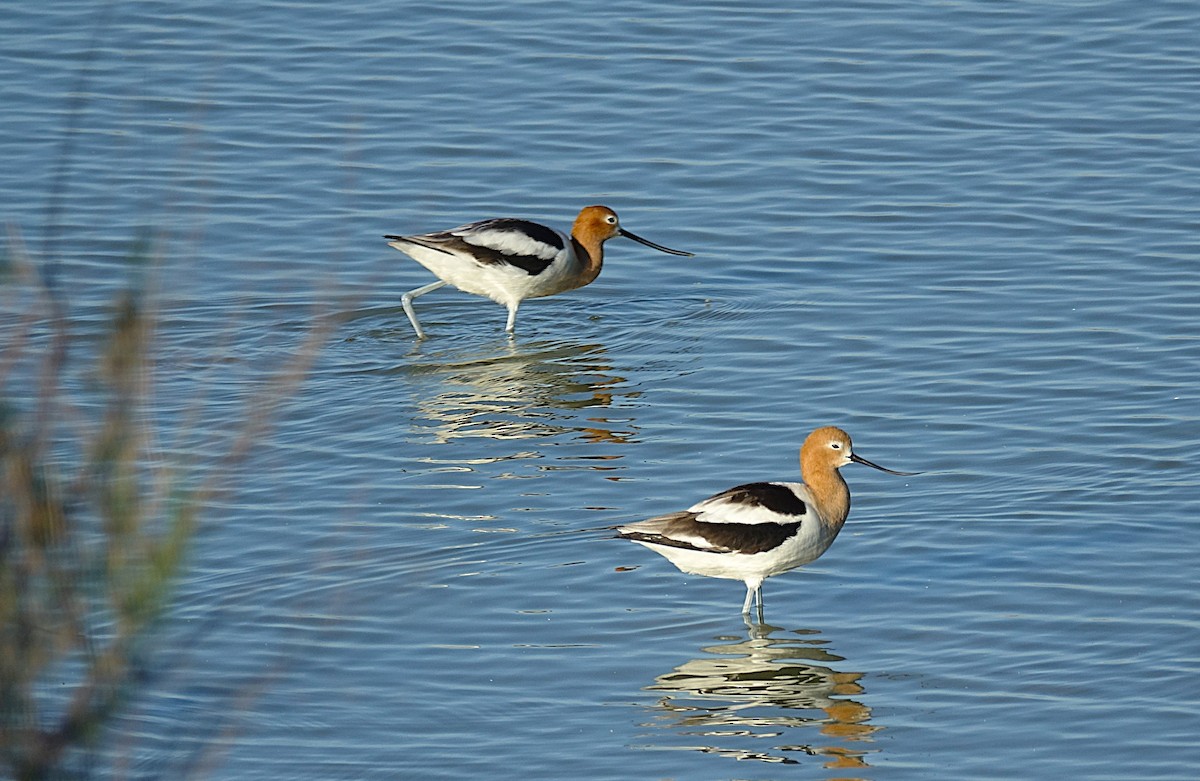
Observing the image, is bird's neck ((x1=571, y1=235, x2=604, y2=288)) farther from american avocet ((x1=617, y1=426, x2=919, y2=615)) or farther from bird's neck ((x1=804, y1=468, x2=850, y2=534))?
american avocet ((x1=617, y1=426, x2=919, y2=615))

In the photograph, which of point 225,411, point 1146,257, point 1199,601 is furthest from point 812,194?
point 1199,601

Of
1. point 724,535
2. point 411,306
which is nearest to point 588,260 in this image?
point 411,306

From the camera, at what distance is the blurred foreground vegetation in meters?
3.56

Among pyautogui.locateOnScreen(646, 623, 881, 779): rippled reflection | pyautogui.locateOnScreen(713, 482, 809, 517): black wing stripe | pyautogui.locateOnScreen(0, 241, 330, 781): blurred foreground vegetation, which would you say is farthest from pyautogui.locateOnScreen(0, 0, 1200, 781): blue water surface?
pyautogui.locateOnScreen(713, 482, 809, 517): black wing stripe

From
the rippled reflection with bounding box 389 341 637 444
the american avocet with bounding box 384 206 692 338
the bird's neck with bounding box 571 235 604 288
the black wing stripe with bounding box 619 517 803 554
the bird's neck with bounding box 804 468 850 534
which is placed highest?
the bird's neck with bounding box 571 235 604 288

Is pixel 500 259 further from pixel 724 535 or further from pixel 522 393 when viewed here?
pixel 724 535

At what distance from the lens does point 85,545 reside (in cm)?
383

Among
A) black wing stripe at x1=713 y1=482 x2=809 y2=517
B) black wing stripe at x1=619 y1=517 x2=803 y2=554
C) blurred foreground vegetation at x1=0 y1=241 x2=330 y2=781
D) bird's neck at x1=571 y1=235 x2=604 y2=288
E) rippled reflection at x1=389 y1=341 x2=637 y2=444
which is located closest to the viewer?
blurred foreground vegetation at x1=0 y1=241 x2=330 y2=781

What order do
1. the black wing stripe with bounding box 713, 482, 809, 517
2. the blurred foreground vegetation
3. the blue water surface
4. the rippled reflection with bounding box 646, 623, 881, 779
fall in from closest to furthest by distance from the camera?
the blurred foreground vegetation < the rippled reflection with bounding box 646, 623, 881, 779 < the blue water surface < the black wing stripe with bounding box 713, 482, 809, 517

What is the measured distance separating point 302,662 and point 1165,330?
673cm

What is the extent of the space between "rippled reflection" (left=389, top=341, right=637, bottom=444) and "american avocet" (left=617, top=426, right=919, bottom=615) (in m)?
2.50

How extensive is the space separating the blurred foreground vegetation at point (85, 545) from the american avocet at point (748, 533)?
5.14 meters

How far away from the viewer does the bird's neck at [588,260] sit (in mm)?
14359

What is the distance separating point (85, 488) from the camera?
3.71 metres
